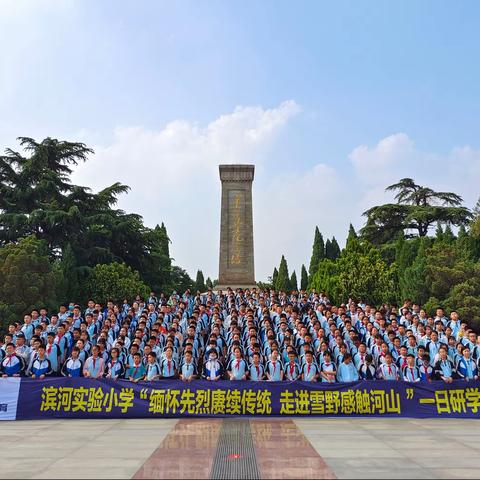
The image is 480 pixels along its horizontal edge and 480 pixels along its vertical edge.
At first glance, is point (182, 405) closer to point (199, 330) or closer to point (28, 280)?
point (199, 330)

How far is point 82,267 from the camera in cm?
2855

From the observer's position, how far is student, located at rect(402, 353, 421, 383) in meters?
10.8

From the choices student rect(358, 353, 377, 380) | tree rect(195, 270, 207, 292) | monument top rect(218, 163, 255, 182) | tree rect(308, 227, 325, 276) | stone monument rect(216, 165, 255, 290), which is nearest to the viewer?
student rect(358, 353, 377, 380)

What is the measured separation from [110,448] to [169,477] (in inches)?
74.6

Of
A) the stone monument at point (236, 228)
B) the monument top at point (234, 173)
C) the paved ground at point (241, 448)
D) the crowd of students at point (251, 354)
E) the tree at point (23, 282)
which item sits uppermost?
the monument top at point (234, 173)

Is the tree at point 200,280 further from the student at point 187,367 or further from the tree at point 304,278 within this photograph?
the student at point 187,367

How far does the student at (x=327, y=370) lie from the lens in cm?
1088

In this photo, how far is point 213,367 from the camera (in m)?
10.9

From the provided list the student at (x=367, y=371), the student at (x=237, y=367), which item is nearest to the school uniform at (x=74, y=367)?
the student at (x=237, y=367)

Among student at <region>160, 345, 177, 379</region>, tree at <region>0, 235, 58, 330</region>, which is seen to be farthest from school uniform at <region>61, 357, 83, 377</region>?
tree at <region>0, 235, 58, 330</region>

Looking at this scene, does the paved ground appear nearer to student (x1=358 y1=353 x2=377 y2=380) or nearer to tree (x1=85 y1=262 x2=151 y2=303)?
student (x1=358 y1=353 x2=377 y2=380)

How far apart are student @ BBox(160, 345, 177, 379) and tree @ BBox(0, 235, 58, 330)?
499 inches

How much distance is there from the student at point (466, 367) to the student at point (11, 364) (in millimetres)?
9087

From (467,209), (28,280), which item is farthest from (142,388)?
(467,209)
